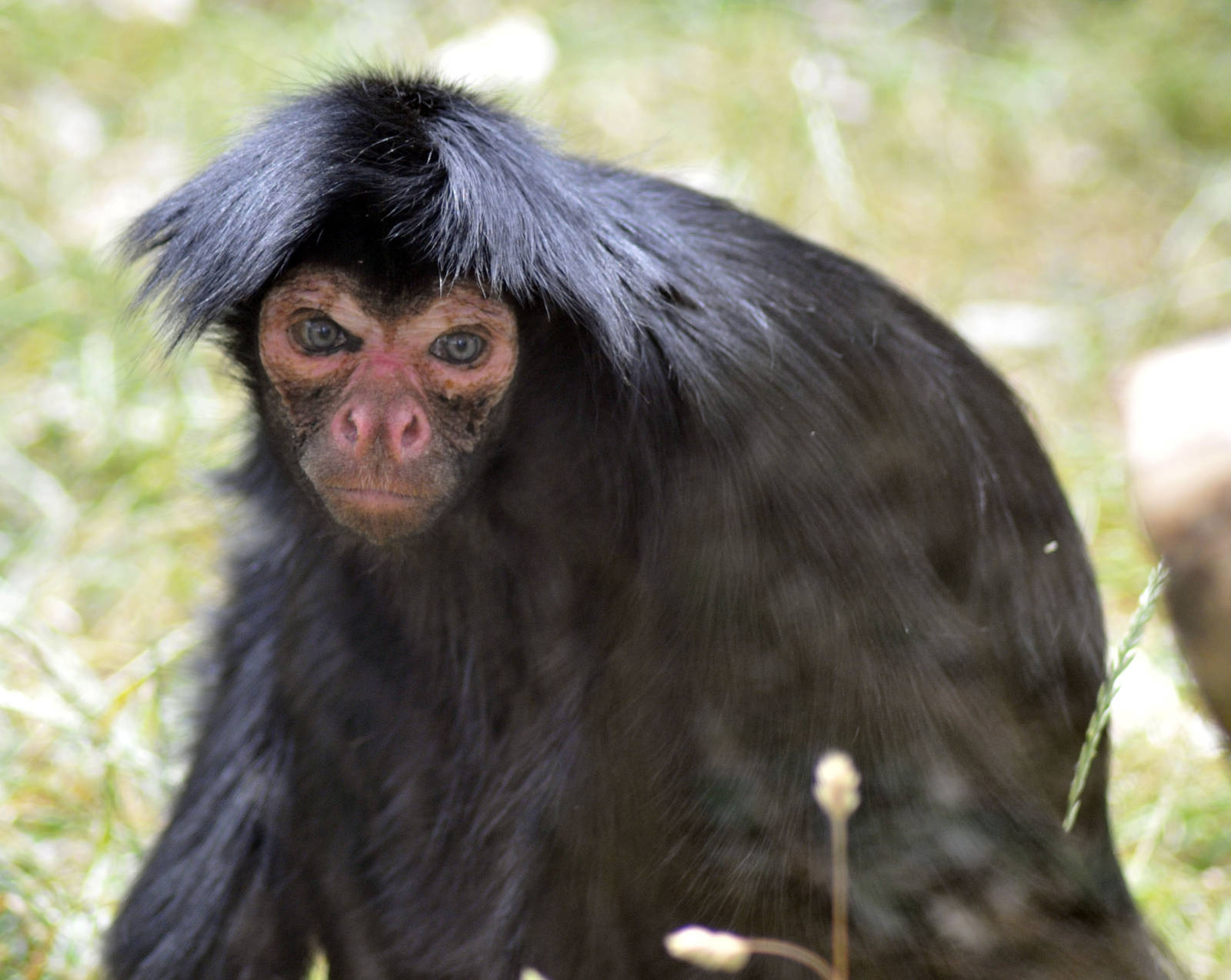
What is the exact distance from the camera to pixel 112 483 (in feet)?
20.7

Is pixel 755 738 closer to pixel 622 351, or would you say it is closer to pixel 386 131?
pixel 622 351

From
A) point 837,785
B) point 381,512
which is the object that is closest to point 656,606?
point 381,512

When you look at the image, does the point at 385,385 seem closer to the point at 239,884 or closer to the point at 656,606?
the point at 656,606

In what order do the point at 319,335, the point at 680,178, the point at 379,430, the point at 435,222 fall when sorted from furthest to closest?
the point at 680,178 < the point at 319,335 < the point at 379,430 < the point at 435,222

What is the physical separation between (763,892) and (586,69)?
613 centimetres

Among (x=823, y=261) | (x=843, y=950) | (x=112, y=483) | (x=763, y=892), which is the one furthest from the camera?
(x=112, y=483)

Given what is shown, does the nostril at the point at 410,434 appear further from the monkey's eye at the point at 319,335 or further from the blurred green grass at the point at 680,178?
the blurred green grass at the point at 680,178

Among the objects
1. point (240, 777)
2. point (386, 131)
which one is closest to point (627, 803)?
point (240, 777)

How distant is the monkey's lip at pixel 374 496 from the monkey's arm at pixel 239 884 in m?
0.88

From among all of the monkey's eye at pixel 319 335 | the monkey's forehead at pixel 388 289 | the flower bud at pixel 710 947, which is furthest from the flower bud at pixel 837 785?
the monkey's eye at pixel 319 335

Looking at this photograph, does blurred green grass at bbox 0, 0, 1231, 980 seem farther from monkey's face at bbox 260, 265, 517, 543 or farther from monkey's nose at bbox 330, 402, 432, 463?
monkey's nose at bbox 330, 402, 432, 463

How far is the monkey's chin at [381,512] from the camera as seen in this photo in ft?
10.0

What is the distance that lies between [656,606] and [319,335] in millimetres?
930

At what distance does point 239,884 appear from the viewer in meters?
3.80
